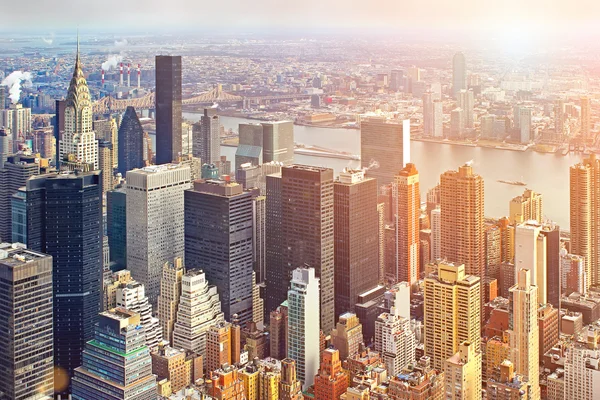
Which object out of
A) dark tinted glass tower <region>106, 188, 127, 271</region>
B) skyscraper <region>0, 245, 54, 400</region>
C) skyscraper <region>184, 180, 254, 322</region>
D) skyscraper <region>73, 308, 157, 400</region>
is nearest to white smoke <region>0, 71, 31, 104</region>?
dark tinted glass tower <region>106, 188, 127, 271</region>

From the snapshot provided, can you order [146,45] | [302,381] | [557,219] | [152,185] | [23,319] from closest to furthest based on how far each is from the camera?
[23,319], [302,381], [557,219], [152,185], [146,45]

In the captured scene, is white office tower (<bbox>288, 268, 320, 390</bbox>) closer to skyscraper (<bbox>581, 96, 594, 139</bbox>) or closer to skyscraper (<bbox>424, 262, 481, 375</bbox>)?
skyscraper (<bbox>424, 262, 481, 375</bbox>)

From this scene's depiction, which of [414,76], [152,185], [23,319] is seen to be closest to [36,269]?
[23,319]

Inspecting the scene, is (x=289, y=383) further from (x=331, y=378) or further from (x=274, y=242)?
(x=274, y=242)

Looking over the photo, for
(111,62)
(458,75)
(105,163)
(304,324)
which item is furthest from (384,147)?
(111,62)

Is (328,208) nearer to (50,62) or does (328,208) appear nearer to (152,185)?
(152,185)
